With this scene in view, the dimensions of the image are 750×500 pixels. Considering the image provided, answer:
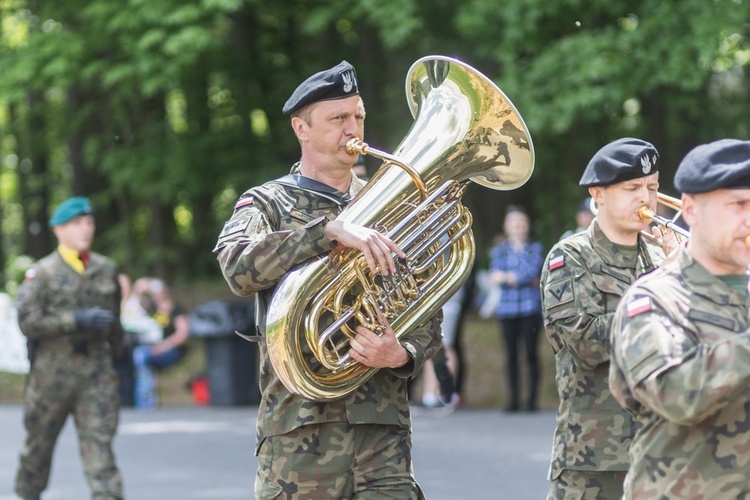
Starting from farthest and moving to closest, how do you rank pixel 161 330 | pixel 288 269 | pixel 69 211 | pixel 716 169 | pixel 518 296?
pixel 161 330
pixel 518 296
pixel 69 211
pixel 288 269
pixel 716 169

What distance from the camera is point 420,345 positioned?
4414 millimetres

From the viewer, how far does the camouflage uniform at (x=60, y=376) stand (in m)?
7.62

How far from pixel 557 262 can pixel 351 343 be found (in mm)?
884

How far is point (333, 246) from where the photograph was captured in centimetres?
413

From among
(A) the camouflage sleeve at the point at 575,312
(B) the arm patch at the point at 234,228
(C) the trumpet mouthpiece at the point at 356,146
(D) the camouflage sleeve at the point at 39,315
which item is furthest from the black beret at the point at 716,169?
(D) the camouflage sleeve at the point at 39,315

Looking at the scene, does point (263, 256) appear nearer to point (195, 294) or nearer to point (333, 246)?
point (333, 246)

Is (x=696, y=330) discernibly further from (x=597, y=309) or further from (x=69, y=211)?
(x=69, y=211)

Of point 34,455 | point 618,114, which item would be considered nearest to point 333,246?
point 34,455

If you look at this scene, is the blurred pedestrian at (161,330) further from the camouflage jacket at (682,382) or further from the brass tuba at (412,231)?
the camouflage jacket at (682,382)

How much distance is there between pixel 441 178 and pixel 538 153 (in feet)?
37.6

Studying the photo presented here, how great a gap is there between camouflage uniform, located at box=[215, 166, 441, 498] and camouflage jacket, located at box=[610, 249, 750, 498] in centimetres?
129

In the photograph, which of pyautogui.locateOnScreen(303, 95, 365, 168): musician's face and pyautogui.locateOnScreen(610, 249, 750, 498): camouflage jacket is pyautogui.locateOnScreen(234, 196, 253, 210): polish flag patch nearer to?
pyautogui.locateOnScreen(303, 95, 365, 168): musician's face

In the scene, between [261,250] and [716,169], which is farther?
[261,250]

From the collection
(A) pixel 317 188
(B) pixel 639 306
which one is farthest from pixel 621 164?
(B) pixel 639 306
